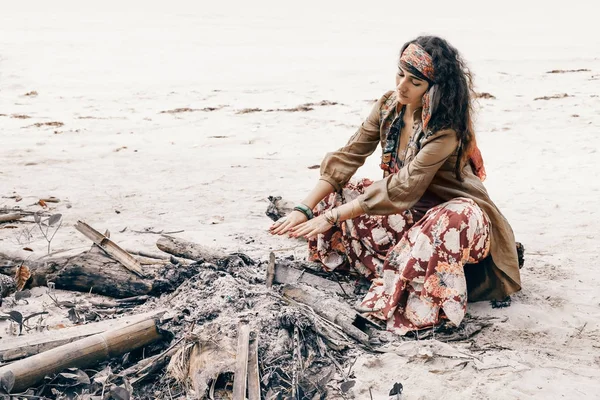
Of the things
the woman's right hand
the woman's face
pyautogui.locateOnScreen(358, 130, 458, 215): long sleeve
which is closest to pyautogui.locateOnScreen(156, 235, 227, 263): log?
the woman's right hand

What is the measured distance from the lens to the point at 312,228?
3.21 metres

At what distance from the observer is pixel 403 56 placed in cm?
309

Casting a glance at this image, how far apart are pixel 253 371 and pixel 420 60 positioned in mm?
1616

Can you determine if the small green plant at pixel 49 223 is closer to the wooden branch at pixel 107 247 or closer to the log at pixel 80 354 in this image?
the wooden branch at pixel 107 247

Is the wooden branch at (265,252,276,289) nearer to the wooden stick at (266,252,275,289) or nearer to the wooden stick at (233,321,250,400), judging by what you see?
the wooden stick at (266,252,275,289)

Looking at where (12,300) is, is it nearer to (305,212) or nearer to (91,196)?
(305,212)

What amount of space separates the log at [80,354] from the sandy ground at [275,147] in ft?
2.93

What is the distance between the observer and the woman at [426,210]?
3.05m

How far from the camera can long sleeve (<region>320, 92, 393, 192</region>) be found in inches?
140

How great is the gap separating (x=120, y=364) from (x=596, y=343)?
217cm

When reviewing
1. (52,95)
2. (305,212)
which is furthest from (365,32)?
(305,212)

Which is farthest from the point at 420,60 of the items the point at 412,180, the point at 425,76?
the point at 412,180

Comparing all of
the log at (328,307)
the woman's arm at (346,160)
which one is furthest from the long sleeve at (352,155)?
the log at (328,307)

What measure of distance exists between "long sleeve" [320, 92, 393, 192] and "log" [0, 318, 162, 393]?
4.29 feet
